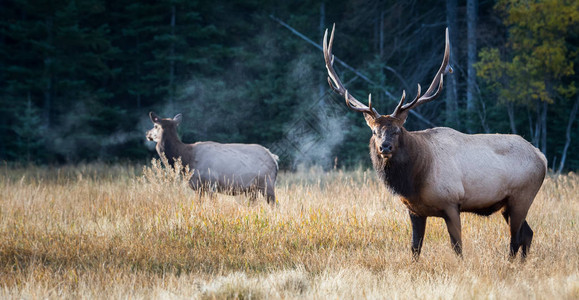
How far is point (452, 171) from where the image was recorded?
5.35m

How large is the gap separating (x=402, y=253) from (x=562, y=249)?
1.73 m

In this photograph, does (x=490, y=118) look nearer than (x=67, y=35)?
Yes

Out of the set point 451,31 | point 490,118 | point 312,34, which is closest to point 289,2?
point 312,34

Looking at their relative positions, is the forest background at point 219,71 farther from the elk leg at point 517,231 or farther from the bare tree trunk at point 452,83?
the elk leg at point 517,231

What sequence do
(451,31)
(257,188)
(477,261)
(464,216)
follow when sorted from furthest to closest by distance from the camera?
(451,31) < (257,188) < (464,216) < (477,261)

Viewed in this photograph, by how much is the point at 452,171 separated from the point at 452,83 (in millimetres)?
12500

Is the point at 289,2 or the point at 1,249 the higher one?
the point at 289,2

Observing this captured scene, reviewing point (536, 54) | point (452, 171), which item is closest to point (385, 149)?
point (452, 171)

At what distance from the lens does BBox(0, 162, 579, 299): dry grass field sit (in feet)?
14.1

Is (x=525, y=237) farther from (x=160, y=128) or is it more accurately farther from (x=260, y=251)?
(x=160, y=128)

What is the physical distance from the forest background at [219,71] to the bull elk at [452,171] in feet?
39.2

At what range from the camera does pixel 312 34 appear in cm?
2194

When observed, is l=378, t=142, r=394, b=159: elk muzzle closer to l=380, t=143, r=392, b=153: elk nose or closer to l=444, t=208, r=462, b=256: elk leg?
l=380, t=143, r=392, b=153: elk nose

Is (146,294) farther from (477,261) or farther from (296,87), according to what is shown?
(296,87)
